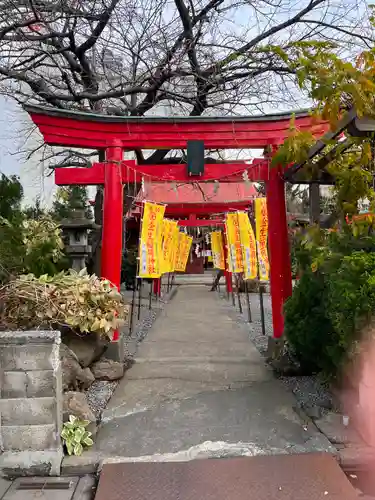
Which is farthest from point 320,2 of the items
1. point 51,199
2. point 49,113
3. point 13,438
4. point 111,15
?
point 51,199

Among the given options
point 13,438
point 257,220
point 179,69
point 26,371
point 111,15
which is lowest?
point 13,438

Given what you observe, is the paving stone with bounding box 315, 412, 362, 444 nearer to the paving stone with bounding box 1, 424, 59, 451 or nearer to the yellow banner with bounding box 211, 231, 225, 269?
the paving stone with bounding box 1, 424, 59, 451

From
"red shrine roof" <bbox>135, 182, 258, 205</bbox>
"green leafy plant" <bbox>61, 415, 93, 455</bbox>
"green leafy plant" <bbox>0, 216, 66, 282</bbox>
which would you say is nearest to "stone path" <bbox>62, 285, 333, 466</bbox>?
"green leafy plant" <bbox>61, 415, 93, 455</bbox>

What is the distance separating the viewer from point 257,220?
8.02 m

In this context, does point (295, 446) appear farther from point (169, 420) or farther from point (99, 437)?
point (99, 437)

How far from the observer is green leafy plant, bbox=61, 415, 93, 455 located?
3775 millimetres

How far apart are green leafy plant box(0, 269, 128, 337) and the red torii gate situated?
158 centimetres

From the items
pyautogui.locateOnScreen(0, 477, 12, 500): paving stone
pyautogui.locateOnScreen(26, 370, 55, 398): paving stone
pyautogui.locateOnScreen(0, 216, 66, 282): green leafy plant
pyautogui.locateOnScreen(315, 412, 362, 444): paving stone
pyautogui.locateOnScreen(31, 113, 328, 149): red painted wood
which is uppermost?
pyautogui.locateOnScreen(31, 113, 328, 149): red painted wood

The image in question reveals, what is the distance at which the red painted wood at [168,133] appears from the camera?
22.5 feet

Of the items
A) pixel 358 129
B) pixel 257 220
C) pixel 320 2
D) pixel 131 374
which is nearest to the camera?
pixel 358 129

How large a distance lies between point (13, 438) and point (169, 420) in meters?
1.50

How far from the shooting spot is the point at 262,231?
327 inches

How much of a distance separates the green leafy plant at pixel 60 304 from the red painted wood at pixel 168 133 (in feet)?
8.26

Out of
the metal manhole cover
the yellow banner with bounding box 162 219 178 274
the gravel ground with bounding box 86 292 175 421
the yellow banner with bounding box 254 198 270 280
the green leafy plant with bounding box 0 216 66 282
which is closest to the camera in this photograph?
the metal manhole cover
